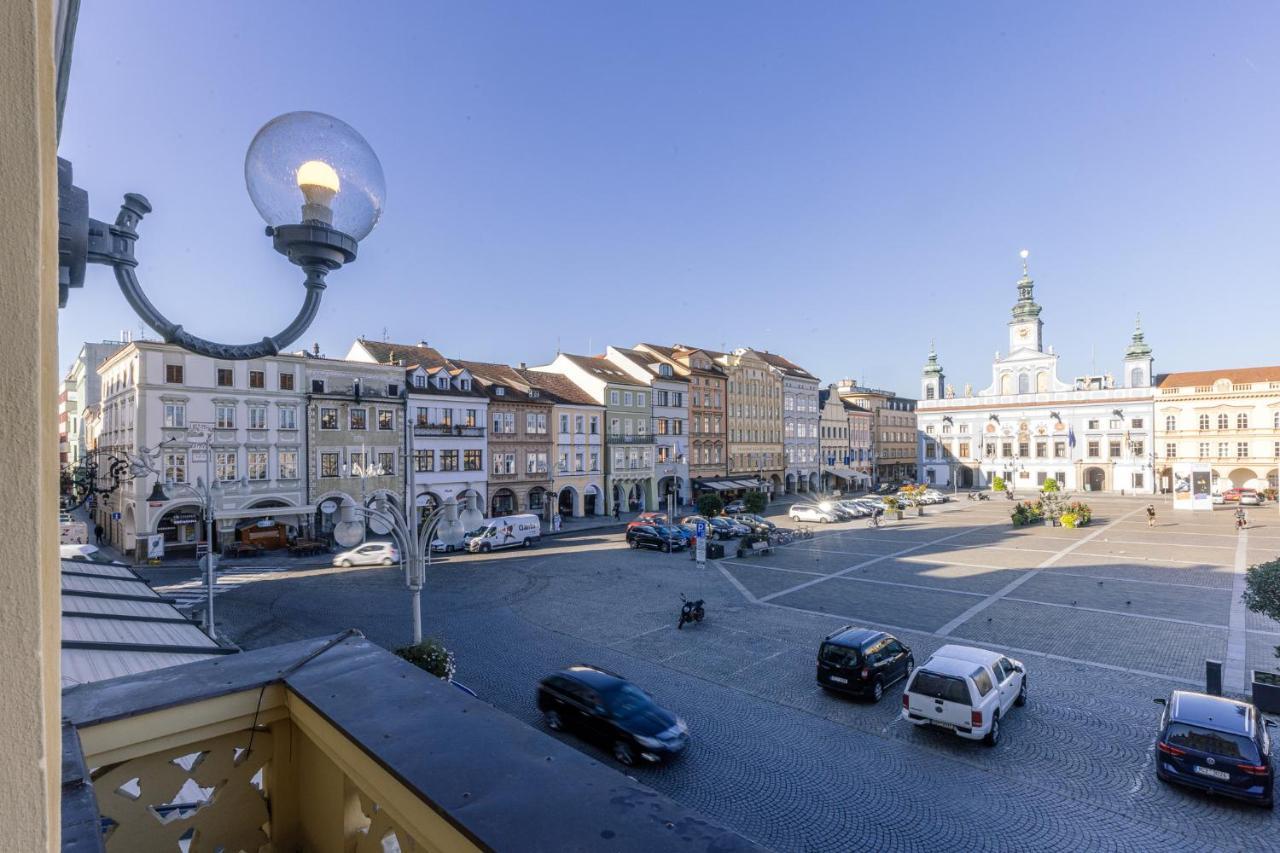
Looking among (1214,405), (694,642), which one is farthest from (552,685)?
(1214,405)

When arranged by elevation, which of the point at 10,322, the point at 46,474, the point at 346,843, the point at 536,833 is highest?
the point at 10,322

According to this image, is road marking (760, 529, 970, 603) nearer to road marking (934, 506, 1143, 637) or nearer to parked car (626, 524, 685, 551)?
road marking (934, 506, 1143, 637)

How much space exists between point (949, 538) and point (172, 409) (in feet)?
136

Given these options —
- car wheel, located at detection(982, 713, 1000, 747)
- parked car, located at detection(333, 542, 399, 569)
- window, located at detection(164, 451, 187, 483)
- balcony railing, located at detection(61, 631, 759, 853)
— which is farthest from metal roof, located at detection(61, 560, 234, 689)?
window, located at detection(164, 451, 187, 483)

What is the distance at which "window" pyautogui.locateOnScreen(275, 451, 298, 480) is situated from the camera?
35.6 metres

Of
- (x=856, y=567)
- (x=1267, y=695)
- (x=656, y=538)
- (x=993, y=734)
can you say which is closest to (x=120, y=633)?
(x=993, y=734)

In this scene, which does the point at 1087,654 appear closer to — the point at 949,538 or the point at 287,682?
the point at 287,682

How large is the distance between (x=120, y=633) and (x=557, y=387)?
142 ft

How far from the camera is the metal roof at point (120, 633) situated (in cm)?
727

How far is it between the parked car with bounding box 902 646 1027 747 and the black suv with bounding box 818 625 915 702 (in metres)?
1.02

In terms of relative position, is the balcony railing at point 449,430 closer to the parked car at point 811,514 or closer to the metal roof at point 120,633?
the parked car at point 811,514

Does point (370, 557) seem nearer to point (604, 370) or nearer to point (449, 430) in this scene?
point (449, 430)

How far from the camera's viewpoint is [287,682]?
2.94 m

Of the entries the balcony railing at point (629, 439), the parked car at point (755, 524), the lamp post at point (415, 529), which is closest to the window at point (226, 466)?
the lamp post at point (415, 529)
